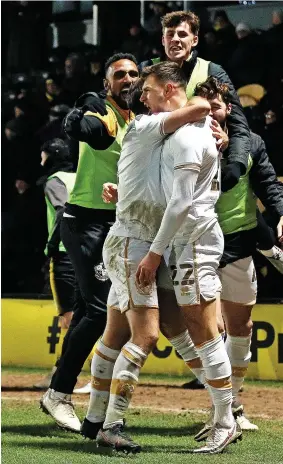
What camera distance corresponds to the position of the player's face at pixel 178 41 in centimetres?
709

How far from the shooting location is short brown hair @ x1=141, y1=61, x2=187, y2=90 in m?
6.30

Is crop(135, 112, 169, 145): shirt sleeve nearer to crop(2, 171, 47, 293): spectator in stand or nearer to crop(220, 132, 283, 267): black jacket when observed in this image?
crop(220, 132, 283, 267): black jacket

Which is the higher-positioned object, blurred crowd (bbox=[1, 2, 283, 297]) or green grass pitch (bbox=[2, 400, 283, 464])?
blurred crowd (bbox=[1, 2, 283, 297])

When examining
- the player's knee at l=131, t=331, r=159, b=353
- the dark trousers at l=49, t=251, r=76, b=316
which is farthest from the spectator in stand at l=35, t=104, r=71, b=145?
the player's knee at l=131, t=331, r=159, b=353

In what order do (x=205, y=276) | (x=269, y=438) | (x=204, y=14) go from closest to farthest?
(x=205, y=276) → (x=269, y=438) → (x=204, y=14)

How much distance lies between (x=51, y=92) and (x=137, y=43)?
1.36m

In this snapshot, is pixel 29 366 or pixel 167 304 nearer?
pixel 167 304

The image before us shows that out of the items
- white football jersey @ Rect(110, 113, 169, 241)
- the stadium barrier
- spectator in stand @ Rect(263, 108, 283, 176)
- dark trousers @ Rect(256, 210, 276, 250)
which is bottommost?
the stadium barrier

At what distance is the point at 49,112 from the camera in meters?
13.6

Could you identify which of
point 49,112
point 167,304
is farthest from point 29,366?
point 167,304

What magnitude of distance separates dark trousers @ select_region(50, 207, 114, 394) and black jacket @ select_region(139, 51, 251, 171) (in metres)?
0.93

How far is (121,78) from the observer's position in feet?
23.6

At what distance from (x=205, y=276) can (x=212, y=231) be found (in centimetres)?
26

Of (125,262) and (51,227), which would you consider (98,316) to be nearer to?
(125,262)
